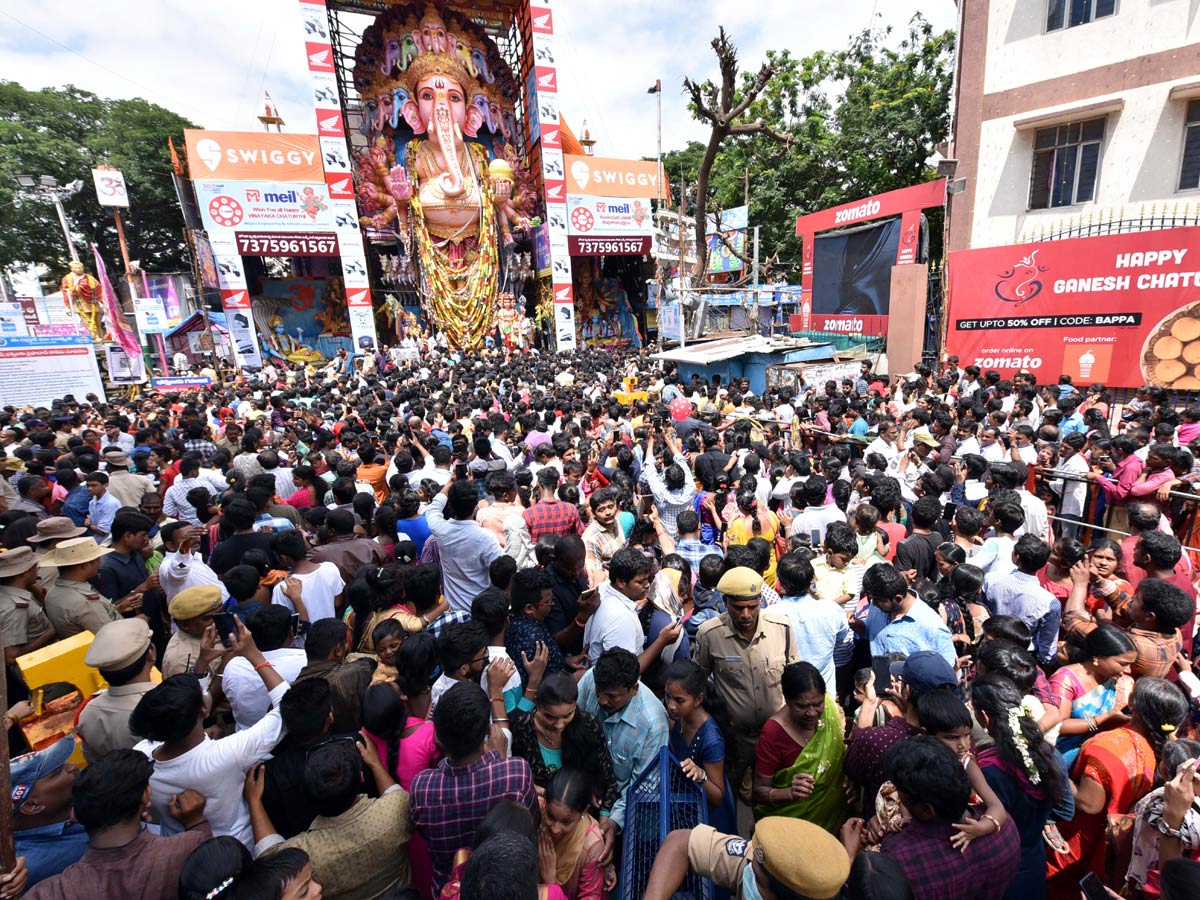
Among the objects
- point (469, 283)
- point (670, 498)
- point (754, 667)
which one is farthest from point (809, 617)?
point (469, 283)

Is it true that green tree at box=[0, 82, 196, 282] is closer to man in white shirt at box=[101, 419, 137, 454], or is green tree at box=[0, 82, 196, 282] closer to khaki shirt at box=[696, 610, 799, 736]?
man in white shirt at box=[101, 419, 137, 454]

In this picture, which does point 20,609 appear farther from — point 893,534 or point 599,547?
point 893,534

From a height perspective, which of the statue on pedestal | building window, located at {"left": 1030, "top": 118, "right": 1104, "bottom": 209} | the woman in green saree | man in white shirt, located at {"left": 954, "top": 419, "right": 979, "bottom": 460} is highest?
building window, located at {"left": 1030, "top": 118, "right": 1104, "bottom": 209}

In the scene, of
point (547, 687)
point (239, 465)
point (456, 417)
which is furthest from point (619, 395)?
point (547, 687)

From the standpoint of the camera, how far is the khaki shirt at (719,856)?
65.7 inches

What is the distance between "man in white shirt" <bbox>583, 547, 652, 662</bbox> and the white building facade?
1243 cm

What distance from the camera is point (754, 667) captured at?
253cm

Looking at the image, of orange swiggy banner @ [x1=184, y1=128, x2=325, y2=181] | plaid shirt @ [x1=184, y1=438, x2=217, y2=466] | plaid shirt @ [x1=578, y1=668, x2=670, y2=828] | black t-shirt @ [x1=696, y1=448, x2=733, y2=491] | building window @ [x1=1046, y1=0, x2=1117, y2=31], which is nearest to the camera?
plaid shirt @ [x1=578, y1=668, x2=670, y2=828]

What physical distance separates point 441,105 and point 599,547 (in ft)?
76.9

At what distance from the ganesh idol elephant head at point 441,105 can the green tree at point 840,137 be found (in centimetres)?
1029

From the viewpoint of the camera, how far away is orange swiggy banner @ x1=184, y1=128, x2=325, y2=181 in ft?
60.6

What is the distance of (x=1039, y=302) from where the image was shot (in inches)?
396

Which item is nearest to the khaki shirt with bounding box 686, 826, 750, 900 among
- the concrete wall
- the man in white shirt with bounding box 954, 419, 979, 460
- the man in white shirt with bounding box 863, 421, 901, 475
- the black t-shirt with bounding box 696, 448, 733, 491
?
the black t-shirt with bounding box 696, 448, 733, 491

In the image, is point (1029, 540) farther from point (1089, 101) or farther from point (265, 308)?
point (265, 308)
